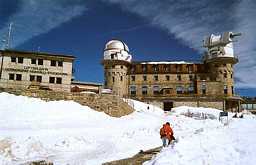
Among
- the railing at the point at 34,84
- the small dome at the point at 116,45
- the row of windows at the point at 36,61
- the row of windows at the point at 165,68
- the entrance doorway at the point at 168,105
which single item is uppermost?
the small dome at the point at 116,45

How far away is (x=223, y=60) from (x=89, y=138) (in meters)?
52.8

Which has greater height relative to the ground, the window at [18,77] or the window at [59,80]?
the window at [18,77]

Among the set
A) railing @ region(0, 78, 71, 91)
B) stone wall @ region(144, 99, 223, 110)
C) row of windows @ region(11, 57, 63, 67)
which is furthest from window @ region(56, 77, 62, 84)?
stone wall @ region(144, 99, 223, 110)

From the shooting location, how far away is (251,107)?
275 ft

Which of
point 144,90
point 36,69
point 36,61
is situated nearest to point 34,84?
point 36,69

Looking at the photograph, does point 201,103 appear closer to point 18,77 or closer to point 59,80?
point 59,80

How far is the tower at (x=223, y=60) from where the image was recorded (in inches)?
2667

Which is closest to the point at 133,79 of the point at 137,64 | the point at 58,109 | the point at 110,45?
the point at 137,64

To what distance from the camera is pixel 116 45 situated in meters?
72.8

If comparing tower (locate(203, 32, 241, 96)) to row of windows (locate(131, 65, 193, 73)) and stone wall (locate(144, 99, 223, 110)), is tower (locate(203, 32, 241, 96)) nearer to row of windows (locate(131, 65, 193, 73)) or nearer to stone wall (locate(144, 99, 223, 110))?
stone wall (locate(144, 99, 223, 110))

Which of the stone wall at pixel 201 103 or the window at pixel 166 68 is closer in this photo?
the stone wall at pixel 201 103

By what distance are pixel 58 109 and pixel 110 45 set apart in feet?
139

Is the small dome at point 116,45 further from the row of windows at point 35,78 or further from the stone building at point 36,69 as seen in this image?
the row of windows at point 35,78

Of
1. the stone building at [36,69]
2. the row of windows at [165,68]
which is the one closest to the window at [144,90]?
the row of windows at [165,68]
